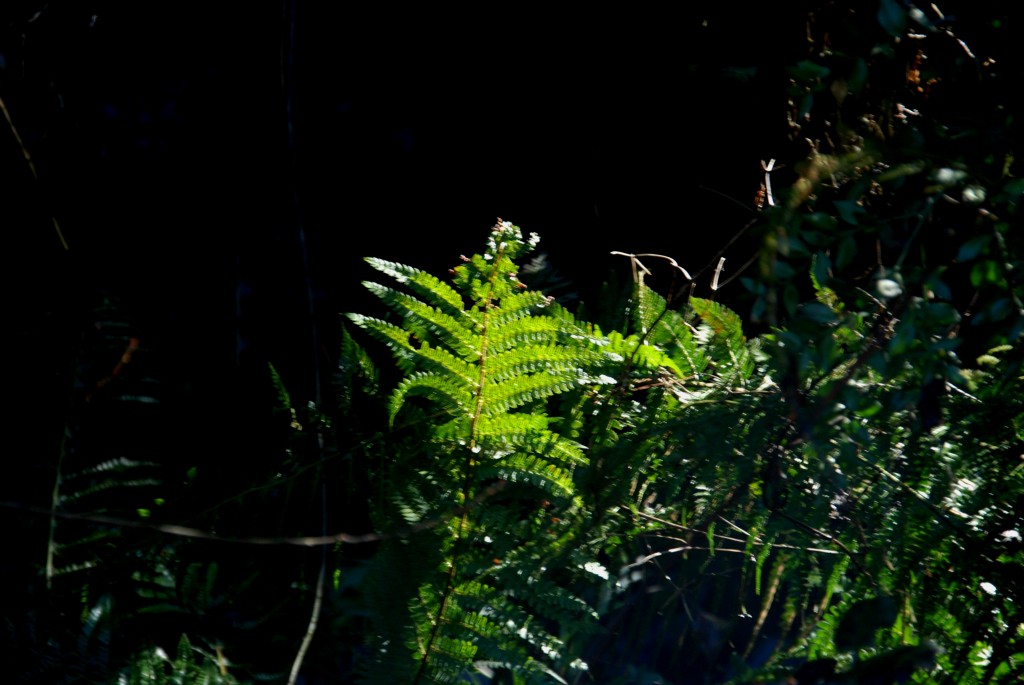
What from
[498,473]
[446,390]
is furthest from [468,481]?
[446,390]

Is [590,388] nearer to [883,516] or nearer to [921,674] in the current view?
[883,516]

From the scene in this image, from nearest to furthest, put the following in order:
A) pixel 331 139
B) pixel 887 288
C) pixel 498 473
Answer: pixel 887 288, pixel 498 473, pixel 331 139

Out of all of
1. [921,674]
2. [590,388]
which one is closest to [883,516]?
[921,674]

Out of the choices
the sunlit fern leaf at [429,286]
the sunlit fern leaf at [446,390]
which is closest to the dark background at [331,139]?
the sunlit fern leaf at [429,286]

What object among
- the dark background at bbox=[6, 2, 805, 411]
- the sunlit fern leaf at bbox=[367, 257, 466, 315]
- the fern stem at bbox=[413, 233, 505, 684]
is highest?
the dark background at bbox=[6, 2, 805, 411]

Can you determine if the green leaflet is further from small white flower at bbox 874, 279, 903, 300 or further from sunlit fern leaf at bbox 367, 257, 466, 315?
small white flower at bbox 874, 279, 903, 300

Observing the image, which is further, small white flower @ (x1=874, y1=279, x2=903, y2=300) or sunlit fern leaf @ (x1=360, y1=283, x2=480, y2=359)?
sunlit fern leaf @ (x1=360, y1=283, x2=480, y2=359)

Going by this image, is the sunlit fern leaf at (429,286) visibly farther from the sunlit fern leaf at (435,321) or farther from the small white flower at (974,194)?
the small white flower at (974,194)

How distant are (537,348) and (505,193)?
2.99 ft

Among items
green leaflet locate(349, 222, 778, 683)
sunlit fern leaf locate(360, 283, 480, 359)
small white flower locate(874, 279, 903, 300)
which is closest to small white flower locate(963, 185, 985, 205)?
small white flower locate(874, 279, 903, 300)

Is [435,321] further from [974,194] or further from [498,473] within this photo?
[974,194]

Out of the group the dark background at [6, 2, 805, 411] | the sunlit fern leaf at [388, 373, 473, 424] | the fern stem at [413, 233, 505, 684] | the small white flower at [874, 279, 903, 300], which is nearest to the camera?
the small white flower at [874, 279, 903, 300]

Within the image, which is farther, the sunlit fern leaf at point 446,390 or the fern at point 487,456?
the sunlit fern leaf at point 446,390

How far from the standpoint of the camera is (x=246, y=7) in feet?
7.58
